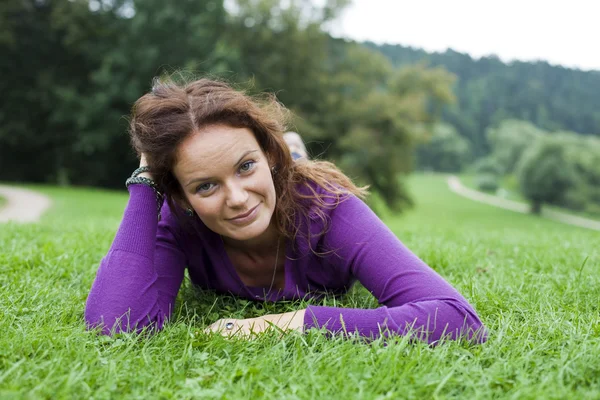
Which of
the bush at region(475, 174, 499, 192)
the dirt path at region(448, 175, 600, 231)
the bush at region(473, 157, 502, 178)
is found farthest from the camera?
the bush at region(473, 157, 502, 178)

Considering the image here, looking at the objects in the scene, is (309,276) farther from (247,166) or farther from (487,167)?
(487,167)

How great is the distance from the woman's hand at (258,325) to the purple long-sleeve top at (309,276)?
0.06 metres

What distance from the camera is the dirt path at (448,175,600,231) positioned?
37500 mm

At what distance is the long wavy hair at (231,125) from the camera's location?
2545 millimetres

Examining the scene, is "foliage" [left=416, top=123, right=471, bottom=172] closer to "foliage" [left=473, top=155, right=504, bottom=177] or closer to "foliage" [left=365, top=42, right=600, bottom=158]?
"foliage" [left=473, top=155, right=504, bottom=177]

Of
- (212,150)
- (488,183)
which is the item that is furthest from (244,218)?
(488,183)

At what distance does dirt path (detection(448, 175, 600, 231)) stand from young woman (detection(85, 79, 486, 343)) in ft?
89.2

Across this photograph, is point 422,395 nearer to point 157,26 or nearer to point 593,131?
point 157,26

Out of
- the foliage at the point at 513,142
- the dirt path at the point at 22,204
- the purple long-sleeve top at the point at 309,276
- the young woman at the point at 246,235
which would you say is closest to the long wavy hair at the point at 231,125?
the young woman at the point at 246,235

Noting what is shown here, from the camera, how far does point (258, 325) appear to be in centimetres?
249

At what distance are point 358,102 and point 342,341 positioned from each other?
21726mm

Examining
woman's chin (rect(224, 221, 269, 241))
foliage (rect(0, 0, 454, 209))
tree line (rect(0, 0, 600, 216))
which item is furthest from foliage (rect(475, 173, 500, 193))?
woman's chin (rect(224, 221, 269, 241))

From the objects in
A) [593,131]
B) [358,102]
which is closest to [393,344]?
[358,102]

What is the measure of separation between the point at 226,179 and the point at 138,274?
0.71m
